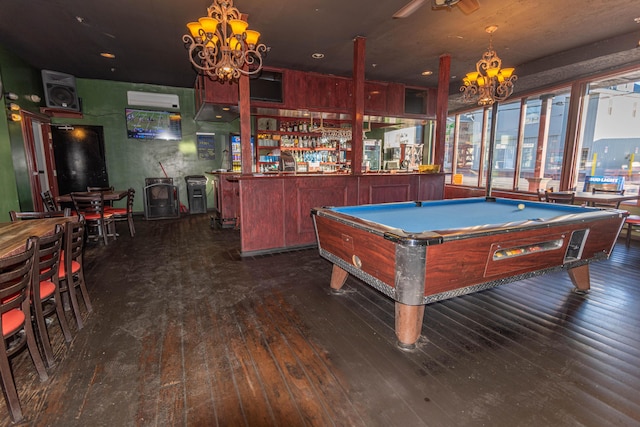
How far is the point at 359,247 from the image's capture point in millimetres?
2383

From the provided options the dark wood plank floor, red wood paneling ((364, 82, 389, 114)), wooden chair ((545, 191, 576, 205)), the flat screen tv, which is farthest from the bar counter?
the flat screen tv

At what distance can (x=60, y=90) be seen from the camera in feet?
20.9

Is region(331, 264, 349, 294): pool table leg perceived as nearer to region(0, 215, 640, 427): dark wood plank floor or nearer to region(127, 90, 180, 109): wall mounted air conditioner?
region(0, 215, 640, 427): dark wood plank floor

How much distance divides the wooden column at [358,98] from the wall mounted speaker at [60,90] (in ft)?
20.0

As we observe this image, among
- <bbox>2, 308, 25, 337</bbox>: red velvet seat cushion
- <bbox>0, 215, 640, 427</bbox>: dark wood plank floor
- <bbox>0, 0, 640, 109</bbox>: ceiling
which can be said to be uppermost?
<bbox>0, 0, 640, 109</bbox>: ceiling

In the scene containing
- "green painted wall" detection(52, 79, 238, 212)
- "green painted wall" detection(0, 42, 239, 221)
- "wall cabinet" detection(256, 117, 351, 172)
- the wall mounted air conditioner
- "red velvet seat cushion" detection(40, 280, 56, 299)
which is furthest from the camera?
"wall cabinet" detection(256, 117, 351, 172)

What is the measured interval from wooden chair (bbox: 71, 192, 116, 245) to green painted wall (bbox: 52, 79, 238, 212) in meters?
2.70

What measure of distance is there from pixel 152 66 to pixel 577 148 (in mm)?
8290

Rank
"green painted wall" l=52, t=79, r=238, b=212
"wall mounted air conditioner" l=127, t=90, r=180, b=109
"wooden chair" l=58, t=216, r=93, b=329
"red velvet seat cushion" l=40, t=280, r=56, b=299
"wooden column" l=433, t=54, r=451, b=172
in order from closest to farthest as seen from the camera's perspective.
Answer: "red velvet seat cushion" l=40, t=280, r=56, b=299 → "wooden chair" l=58, t=216, r=93, b=329 → "wooden column" l=433, t=54, r=451, b=172 → "green painted wall" l=52, t=79, r=238, b=212 → "wall mounted air conditioner" l=127, t=90, r=180, b=109

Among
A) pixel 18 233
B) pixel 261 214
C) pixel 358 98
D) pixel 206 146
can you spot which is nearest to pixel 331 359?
pixel 18 233

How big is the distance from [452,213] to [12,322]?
3.34 metres

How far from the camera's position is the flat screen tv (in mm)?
7379

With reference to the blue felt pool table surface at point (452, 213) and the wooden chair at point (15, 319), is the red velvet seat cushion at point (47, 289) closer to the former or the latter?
the wooden chair at point (15, 319)

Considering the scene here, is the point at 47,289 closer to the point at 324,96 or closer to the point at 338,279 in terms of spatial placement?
the point at 338,279
